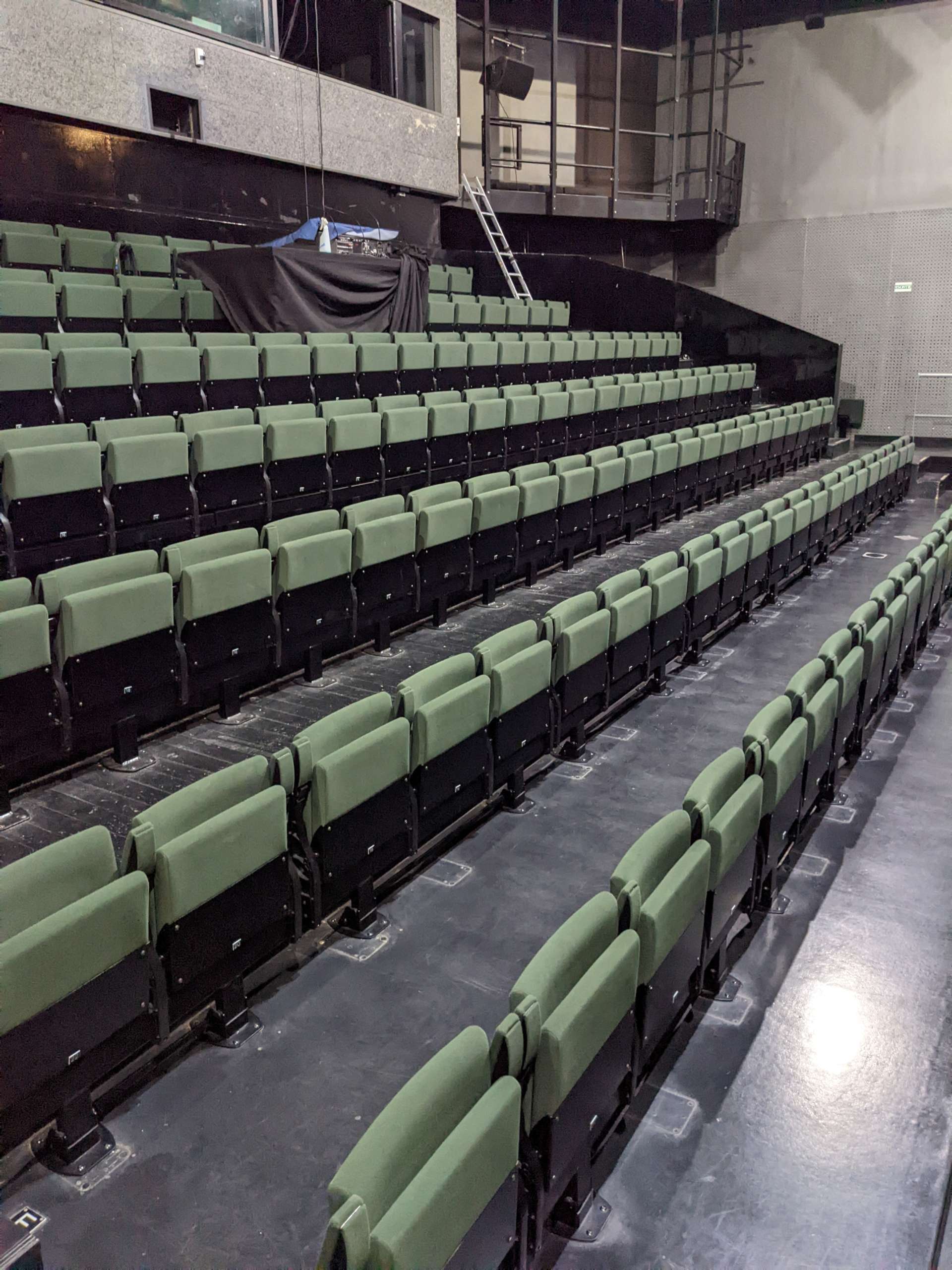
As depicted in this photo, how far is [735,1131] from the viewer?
116 centimetres

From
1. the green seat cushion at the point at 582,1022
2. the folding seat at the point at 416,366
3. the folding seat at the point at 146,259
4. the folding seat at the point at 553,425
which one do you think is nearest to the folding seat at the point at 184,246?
the folding seat at the point at 146,259

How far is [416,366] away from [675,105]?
3.86 metres

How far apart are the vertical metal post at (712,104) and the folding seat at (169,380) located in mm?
4707

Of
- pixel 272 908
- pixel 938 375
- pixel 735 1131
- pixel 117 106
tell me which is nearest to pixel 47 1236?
pixel 272 908

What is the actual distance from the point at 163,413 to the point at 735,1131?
2.44 meters

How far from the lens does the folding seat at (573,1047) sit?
3.12 feet

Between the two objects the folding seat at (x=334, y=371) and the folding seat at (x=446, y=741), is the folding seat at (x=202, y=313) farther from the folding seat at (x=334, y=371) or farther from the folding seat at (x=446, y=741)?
the folding seat at (x=446, y=741)

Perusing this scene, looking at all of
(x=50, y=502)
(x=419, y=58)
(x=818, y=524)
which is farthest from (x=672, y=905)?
(x=419, y=58)

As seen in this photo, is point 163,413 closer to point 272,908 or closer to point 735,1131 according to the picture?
point 272,908

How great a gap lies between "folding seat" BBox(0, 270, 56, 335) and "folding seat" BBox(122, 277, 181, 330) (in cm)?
32

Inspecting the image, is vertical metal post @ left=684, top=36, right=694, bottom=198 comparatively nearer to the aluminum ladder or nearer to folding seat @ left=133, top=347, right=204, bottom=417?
the aluminum ladder

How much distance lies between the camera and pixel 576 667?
6.83 feet

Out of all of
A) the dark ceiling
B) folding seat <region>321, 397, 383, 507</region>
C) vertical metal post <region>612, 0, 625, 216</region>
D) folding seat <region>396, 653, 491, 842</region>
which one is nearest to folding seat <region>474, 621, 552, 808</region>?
folding seat <region>396, 653, 491, 842</region>

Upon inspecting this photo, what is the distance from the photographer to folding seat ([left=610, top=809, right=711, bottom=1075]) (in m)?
1.15
